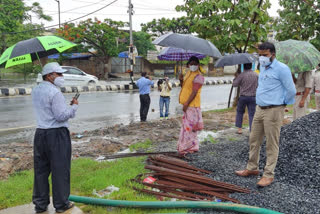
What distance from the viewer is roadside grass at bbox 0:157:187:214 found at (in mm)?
3549

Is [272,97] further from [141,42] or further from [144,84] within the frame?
[141,42]

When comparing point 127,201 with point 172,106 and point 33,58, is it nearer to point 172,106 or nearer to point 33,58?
point 33,58

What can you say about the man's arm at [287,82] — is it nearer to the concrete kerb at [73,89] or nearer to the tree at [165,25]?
the concrete kerb at [73,89]

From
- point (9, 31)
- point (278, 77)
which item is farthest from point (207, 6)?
point (9, 31)

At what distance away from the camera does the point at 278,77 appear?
12.5ft

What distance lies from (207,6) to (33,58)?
675cm

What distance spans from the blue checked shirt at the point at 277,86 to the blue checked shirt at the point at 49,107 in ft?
8.52

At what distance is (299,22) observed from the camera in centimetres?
1238

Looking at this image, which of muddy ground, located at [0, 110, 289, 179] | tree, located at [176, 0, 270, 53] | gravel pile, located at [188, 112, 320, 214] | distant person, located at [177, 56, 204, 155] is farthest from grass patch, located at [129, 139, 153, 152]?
tree, located at [176, 0, 270, 53]

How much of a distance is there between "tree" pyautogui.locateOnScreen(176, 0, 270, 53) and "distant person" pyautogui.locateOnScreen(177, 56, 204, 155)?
14.7 feet

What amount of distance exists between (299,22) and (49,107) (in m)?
12.4

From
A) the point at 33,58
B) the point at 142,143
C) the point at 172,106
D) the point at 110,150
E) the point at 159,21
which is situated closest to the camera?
the point at 33,58

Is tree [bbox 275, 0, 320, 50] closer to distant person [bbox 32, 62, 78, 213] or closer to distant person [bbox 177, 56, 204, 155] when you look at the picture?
distant person [bbox 177, 56, 204, 155]

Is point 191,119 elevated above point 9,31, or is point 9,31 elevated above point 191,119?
point 9,31
